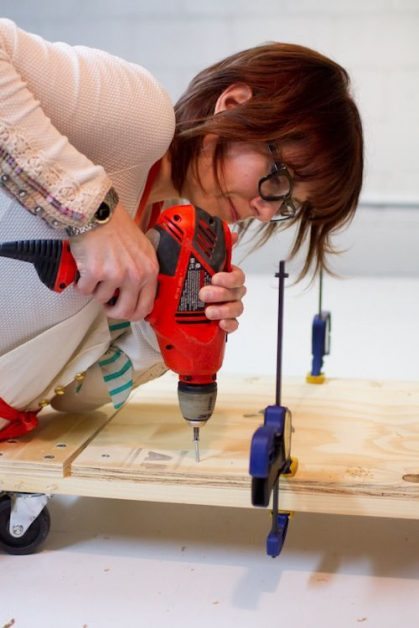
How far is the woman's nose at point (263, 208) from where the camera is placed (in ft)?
4.48

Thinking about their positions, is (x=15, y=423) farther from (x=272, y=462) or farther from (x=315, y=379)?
(x=315, y=379)

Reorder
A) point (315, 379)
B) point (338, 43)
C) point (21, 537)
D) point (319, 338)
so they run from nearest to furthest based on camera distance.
A: 1. point (21, 537)
2. point (315, 379)
3. point (319, 338)
4. point (338, 43)

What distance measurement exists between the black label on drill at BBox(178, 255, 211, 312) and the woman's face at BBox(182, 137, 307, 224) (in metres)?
0.27

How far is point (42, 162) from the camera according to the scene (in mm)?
971

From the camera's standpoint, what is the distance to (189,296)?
1138mm

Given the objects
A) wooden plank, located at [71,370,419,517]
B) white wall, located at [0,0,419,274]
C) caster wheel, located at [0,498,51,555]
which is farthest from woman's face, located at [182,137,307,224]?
white wall, located at [0,0,419,274]

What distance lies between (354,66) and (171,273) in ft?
12.1

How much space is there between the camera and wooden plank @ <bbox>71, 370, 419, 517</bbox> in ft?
3.74

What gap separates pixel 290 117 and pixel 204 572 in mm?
751

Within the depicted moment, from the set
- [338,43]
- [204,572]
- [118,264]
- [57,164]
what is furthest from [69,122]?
[338,43]

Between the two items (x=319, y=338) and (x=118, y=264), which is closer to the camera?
(x=118, y=264)

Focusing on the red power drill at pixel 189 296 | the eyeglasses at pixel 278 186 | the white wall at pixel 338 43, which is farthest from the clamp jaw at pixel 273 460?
→ the white wall at pixel 338 43

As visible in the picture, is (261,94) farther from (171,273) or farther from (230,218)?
(171,273)

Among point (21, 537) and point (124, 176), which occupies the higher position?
point (124, 176)
